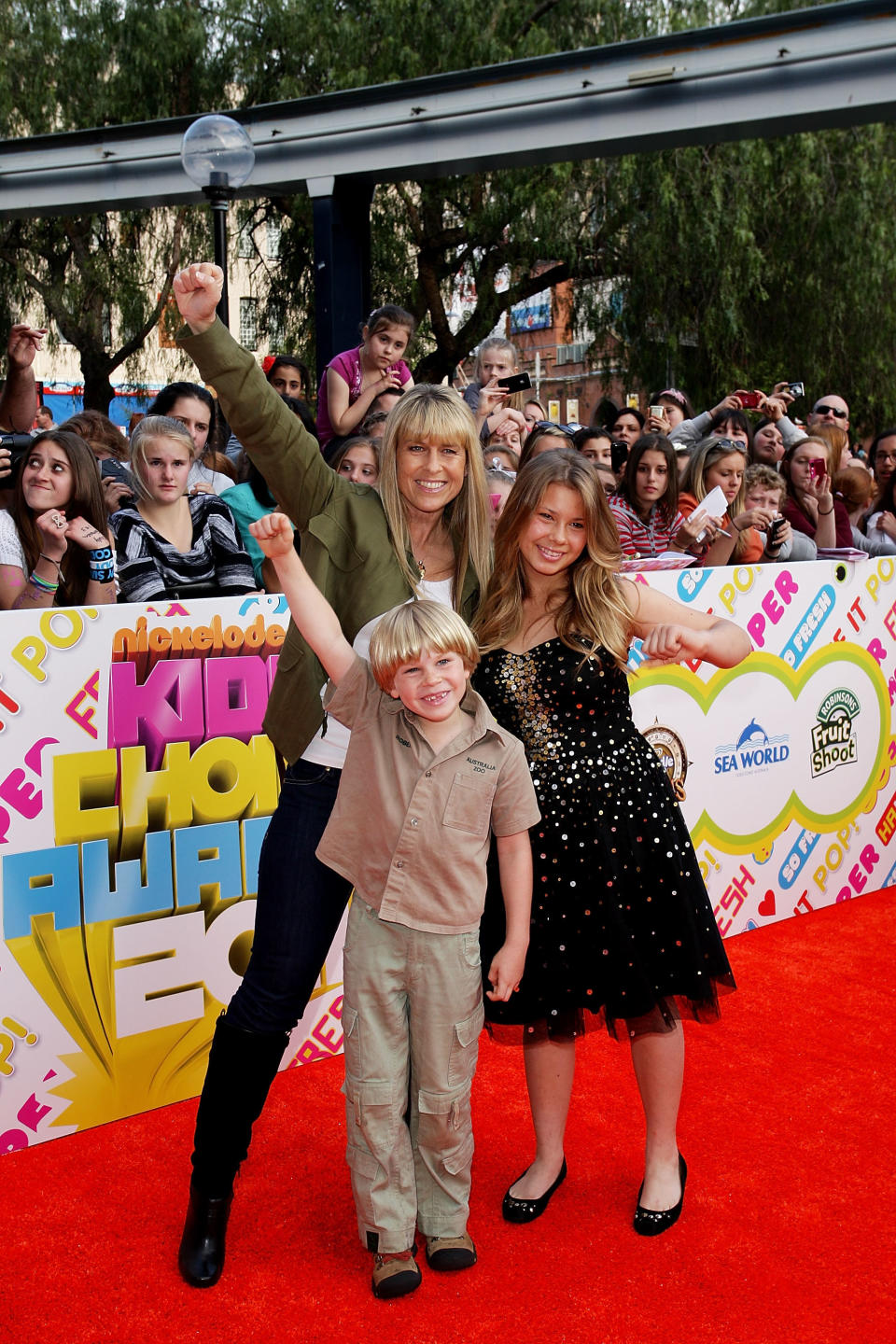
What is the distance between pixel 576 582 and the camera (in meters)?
2.55

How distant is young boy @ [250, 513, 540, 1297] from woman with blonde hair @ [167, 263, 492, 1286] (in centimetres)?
8

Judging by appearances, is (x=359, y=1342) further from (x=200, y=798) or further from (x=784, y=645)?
(x=784, y=645)

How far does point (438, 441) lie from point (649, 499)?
2873 millimetres

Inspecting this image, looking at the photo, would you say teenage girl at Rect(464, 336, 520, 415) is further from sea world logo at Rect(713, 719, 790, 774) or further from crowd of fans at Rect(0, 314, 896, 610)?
sea world logo at Rect(713, 719, 790, 774)

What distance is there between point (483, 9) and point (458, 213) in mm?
2045

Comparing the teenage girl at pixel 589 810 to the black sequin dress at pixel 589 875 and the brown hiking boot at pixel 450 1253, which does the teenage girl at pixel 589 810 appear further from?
the brown hiking boot at pixel 450 1253

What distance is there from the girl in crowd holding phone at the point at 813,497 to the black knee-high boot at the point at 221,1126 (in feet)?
12.6

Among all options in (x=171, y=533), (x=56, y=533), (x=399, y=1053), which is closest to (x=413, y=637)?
(x=399, y=1053)

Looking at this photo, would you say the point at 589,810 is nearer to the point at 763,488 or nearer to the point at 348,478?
the point at 348,478

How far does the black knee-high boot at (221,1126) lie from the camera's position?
238cm

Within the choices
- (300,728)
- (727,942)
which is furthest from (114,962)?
(727,942)

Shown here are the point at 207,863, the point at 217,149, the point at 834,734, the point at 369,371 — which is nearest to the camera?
the point at 207,863

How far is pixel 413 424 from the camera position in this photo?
2369 millimetres

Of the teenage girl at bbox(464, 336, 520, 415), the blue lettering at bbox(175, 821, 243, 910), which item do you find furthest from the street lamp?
the blue lettering at bbox(175, 821, 243, 910)
